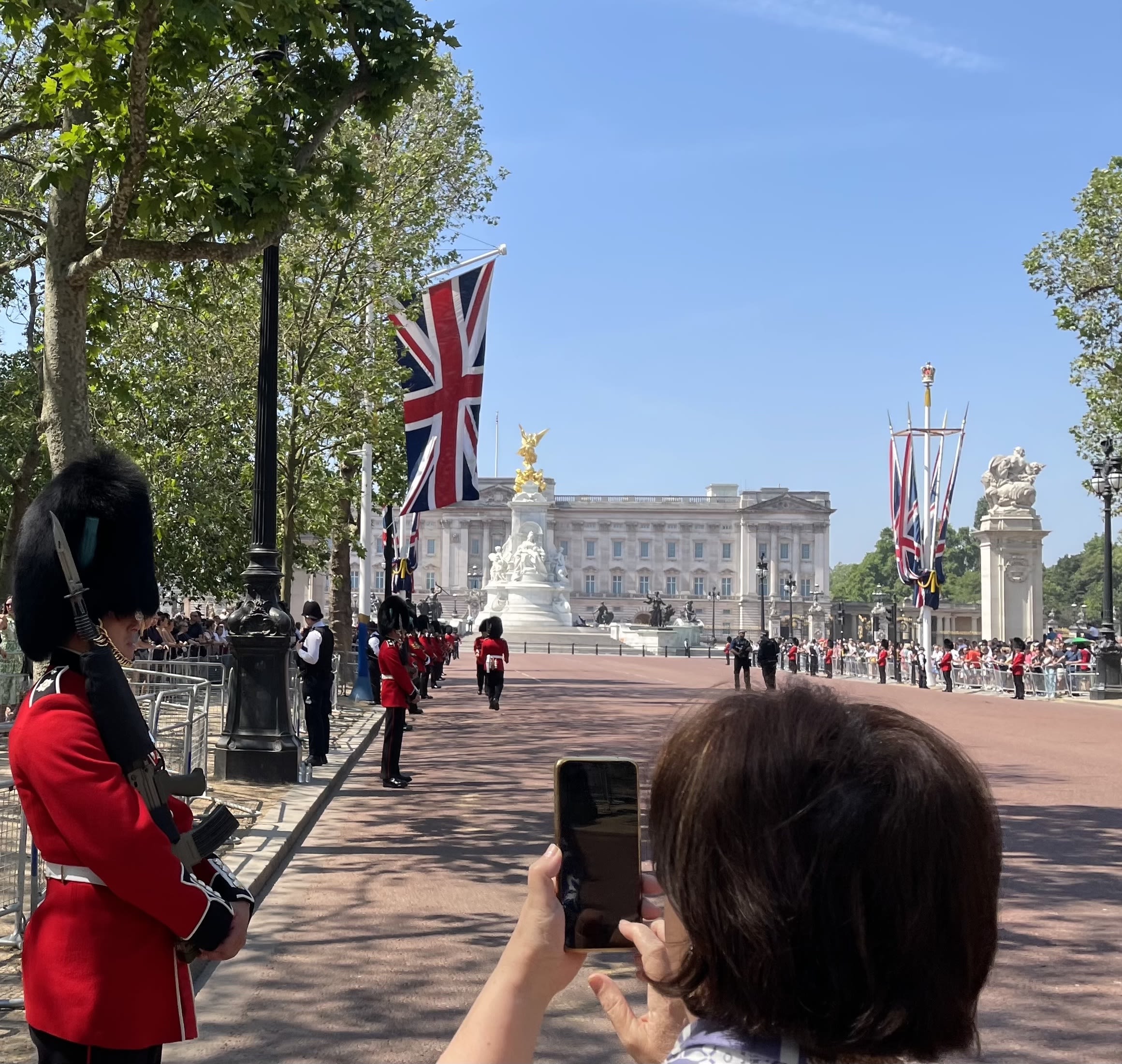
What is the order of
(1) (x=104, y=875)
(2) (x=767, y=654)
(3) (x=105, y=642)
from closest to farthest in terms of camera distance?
(1) (x=104, y=875)
(3) (x=105, y=642)
(2) (x=767, y=654)

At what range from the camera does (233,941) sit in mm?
3027

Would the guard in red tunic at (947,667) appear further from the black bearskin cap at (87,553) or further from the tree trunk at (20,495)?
the black bearskin cap at (87,553)

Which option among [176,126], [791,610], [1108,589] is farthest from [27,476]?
[791,610]

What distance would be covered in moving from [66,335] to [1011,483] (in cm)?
4487

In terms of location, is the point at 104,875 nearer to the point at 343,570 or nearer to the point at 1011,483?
the point at 343,570

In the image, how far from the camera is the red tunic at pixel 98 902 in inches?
113

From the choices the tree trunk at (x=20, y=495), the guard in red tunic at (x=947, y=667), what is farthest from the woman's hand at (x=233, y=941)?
the guard in red tunic at (x=947, y=667)

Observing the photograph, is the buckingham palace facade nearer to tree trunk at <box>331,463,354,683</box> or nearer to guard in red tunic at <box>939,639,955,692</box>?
guard in red tunic at <box>939,639,955,692</box>

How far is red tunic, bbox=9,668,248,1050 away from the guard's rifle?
0.03 metres

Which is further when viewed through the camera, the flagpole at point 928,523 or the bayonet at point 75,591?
the flagpole at point 928,523

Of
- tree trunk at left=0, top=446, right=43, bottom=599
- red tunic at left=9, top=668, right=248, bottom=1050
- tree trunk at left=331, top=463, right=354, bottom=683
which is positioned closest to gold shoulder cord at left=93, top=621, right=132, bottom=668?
red tunic at left=9, top=668, right=248, bottom=1050

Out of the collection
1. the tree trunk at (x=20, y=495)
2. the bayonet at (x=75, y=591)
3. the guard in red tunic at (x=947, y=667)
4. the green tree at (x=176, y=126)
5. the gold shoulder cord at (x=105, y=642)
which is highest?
the green tree at (x=176, y=126)

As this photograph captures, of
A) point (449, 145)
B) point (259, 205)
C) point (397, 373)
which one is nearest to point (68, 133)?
point (259, 205)

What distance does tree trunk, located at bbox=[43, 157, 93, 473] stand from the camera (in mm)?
8422
